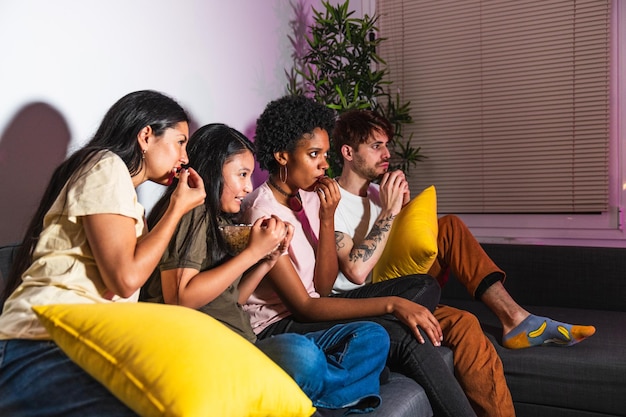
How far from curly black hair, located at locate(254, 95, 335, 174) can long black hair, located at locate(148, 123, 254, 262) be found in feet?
1.03

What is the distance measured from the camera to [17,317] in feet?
4.64

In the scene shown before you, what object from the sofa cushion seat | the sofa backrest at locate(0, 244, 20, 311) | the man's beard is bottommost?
the sofa cushion seat

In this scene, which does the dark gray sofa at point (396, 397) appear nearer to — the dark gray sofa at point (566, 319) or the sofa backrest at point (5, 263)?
the sofa backrest at point (5, 263)

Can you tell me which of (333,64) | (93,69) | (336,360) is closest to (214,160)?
(93,69)

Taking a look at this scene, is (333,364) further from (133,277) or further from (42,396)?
(42,396)

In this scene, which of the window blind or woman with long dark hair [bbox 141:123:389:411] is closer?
woman with long dark hair [bbox 141:123:389:411]

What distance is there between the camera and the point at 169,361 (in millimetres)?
1184

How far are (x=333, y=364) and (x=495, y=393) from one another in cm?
75

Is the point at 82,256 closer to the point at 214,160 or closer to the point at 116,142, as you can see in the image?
the point at 116,142

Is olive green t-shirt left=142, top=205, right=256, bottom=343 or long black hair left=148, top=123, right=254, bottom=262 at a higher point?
long black hair left=148, top=123, right=254, bottom=262

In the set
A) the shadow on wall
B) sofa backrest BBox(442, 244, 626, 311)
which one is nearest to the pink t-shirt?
the shadow on wall

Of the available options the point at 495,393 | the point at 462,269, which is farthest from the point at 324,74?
the point at 495,393

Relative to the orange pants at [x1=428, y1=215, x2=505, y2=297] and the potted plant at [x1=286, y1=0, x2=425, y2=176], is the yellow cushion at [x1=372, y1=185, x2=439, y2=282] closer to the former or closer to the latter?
the orange pants at [x1=428, y1=215, x2=505, y2=297]

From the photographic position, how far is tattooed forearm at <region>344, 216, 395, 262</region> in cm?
249
